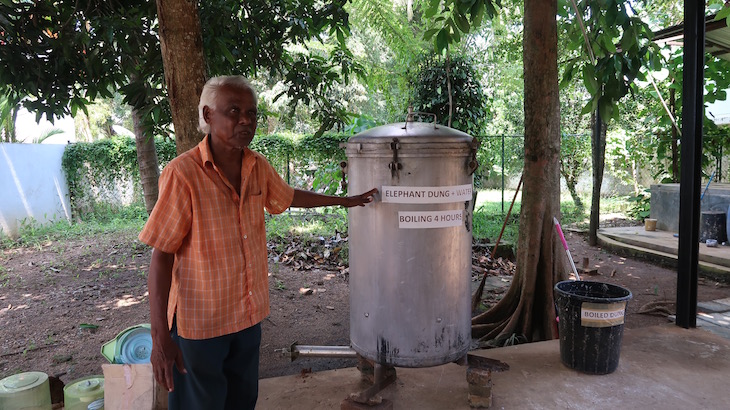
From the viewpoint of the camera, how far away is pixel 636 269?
6.92m

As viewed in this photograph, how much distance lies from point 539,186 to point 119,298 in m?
4.47

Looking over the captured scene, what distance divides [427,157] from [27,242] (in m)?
8.71

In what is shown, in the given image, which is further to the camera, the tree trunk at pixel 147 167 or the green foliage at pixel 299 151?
the green foliage at pixel 299 151

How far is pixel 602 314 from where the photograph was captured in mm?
3242

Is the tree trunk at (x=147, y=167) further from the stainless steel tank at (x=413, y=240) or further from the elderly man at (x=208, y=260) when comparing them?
the elderly man at (x=208, y=260)

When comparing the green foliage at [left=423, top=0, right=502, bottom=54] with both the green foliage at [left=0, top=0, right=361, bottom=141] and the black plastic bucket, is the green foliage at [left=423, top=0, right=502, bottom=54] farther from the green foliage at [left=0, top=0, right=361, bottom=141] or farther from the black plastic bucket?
the black plastic bucket

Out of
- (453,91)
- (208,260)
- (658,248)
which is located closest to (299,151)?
(453,91)

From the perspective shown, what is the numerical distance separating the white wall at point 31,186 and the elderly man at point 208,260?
9.24 meters

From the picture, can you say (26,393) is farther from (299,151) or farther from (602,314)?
(299,151)

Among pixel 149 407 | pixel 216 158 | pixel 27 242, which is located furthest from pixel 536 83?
pixel 27 242

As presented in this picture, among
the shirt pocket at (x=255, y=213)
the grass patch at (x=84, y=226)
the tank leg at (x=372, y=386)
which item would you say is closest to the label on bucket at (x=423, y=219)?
the shirt pocket at (x=255, y=213)

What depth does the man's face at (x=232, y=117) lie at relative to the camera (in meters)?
2.07

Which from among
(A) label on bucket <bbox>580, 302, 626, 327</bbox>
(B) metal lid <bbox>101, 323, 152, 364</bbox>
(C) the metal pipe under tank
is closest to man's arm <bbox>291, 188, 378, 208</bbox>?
(C) the metal pipe under tank

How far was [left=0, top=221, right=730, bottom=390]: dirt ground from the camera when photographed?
4.05m
